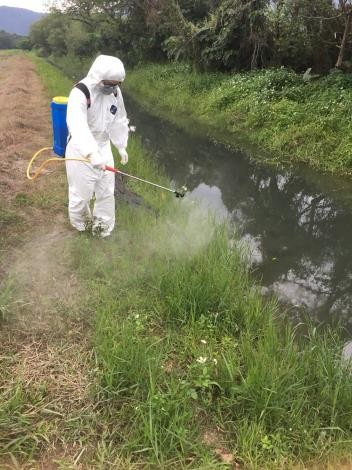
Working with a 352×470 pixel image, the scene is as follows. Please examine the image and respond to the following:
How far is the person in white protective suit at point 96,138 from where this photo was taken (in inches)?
146

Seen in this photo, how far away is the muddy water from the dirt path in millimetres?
2069

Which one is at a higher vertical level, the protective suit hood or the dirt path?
the protective suit hood

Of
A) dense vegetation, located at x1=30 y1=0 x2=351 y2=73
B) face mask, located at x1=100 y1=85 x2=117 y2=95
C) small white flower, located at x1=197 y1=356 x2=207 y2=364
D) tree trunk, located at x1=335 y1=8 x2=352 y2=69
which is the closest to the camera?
small white flower, located at x1=197 y1=356 x2=207 y2=364

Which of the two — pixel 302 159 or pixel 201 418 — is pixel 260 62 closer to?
pixel 302 159

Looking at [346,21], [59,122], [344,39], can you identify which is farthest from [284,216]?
[346,21]

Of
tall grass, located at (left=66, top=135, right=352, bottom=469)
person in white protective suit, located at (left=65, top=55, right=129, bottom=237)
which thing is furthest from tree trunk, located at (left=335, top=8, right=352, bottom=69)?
tall grass, located at (left=66, top=135, right=352, bottom=469)

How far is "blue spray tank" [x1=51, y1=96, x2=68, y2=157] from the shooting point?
14.7 feet

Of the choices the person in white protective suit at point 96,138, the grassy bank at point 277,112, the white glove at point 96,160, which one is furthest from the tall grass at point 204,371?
the grassy bank at point 277,112

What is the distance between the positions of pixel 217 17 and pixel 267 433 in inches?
514

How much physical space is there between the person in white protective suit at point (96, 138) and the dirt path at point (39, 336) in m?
0.37

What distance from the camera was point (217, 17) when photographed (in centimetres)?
1307

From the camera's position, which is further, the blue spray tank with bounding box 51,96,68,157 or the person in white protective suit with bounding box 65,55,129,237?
the blue spray tank with bounding box 51,96,68,157

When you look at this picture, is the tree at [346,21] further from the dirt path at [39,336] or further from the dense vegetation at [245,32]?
the dirt path at [39,336]

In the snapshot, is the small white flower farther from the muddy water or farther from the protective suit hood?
the protective suit hood
